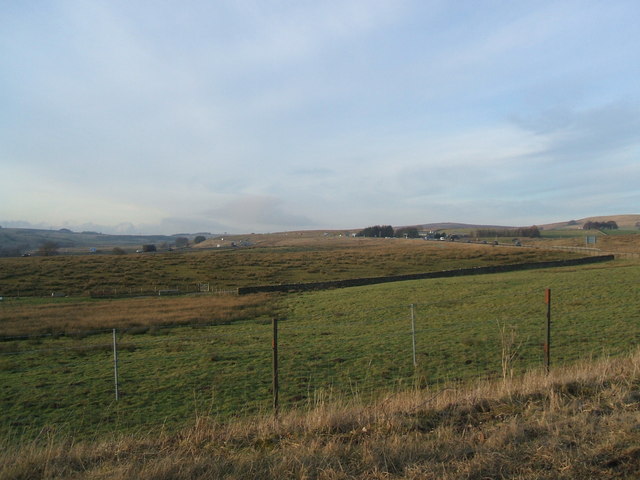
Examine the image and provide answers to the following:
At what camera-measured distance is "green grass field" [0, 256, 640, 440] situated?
30.7 ft

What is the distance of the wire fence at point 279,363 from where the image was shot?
928 centimetres

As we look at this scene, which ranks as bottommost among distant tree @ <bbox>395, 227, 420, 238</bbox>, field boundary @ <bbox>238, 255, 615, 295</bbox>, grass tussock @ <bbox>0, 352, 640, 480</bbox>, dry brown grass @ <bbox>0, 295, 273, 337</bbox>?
dry brown grass @ <bbox>0, 295, 273, 337</bbox>

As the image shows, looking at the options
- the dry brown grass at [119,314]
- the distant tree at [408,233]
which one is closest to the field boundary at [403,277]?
the dry brown grass at [119,314]

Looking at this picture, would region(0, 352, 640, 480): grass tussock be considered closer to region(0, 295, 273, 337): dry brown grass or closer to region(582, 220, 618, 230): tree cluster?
region(0, 295, 273, 337): dry brown grass

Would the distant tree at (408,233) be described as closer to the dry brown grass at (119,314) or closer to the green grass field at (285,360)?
the dry brown grass at (119,314)

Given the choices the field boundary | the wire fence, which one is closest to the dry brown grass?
the wire fence

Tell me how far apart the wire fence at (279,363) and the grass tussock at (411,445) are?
5.00ft

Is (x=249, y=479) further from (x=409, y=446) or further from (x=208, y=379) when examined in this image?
(x=208, y=379)

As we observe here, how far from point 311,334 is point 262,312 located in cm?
935

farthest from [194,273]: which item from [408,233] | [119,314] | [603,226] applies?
[603,226]

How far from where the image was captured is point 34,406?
9.96 metres

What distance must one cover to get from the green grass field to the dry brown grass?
1.79m

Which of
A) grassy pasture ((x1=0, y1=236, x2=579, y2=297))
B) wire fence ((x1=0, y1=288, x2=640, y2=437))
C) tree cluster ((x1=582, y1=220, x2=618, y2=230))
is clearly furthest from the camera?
tree cluster ((x1=582, y1=220, x2=618, y2=230))

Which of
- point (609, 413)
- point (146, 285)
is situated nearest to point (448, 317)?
point (609, 413)
